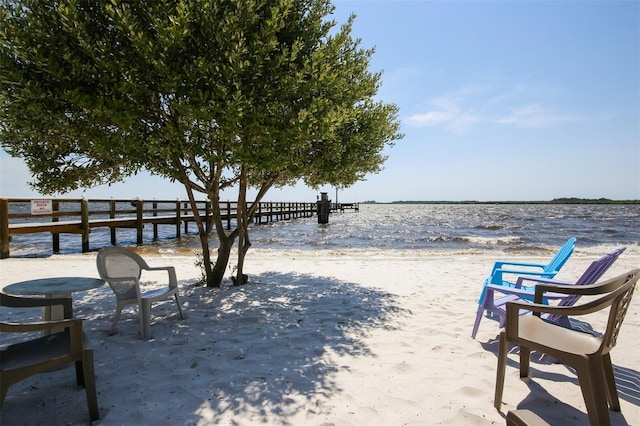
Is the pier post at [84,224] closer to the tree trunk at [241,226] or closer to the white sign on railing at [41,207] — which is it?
the white sign on railing at [41,207]

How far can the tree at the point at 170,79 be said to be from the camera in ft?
12.0

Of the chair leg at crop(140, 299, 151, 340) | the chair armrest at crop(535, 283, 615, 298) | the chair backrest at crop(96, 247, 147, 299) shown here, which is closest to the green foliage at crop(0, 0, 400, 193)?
the chair backrest at crop(96, 247, 147, 299)

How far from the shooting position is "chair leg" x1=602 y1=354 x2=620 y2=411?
7.77 ft

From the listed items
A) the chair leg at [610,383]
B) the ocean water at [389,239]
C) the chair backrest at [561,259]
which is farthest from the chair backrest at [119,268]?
the ocean water at [389,239]

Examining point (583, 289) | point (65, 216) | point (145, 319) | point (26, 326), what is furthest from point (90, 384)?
point (65, 216)

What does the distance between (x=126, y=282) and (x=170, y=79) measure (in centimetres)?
225

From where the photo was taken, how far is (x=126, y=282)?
389 cm

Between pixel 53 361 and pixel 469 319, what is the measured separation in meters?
4.02

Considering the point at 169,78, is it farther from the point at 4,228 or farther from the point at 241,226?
the point at 4,228

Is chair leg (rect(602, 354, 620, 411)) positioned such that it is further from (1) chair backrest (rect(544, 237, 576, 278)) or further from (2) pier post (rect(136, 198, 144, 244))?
(2) pier post (rect(136, 198, 144, 244))

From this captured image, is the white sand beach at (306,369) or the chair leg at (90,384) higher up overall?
the chair leg at (90,384)

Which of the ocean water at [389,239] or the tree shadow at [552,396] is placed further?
the ocean water at [389,239]

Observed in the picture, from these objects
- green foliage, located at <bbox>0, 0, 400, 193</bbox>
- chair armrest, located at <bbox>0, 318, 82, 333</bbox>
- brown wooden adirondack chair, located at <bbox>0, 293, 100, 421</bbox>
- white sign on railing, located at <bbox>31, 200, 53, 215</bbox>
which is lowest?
brown wooden adirondack chair, located at <bbox>0, 293, 100, 421</bbox>

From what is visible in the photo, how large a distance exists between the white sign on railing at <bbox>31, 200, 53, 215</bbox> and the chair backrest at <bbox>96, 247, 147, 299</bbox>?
29.2ft
